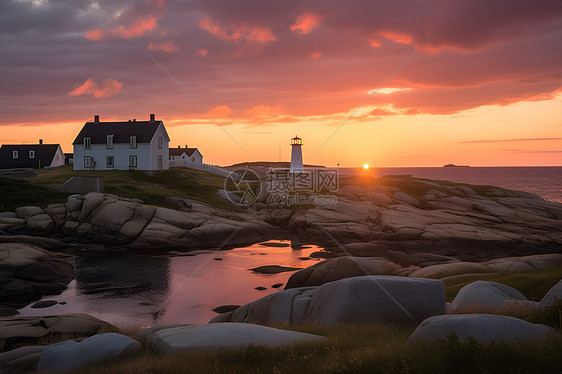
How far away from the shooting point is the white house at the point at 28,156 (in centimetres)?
8081

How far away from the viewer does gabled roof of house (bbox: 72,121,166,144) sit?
6344 centimetres

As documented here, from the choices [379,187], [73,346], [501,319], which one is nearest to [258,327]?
[73,346]

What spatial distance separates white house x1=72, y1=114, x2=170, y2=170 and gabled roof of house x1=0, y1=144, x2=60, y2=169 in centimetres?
2389

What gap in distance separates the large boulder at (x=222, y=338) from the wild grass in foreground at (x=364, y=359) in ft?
1.19

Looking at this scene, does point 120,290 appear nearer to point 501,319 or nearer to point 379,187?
point 501,319

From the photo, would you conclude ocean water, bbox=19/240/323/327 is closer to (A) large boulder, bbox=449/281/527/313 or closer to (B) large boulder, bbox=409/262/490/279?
(B) large boulder, bbox=409/262/490/279

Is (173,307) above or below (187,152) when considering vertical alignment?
below

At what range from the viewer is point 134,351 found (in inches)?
373

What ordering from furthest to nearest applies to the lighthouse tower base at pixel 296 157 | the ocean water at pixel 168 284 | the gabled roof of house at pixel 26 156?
the lighthouse tower base at pixel 296 157, the gabled roof of house at pixel 26 156, the ocean water at pixel 168 284

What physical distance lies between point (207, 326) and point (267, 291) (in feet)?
49.3

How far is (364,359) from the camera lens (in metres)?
7.35

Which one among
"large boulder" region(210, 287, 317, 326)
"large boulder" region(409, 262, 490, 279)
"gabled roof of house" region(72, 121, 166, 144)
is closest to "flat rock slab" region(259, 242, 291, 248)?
"large boulder" region(409, 262, 490, 279)

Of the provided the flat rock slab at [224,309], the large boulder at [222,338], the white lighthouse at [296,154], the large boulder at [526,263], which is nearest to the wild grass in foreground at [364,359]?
the large boulder at [222,338]

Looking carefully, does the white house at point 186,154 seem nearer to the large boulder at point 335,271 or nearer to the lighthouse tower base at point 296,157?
the lighthouse tower base at point 296,157
